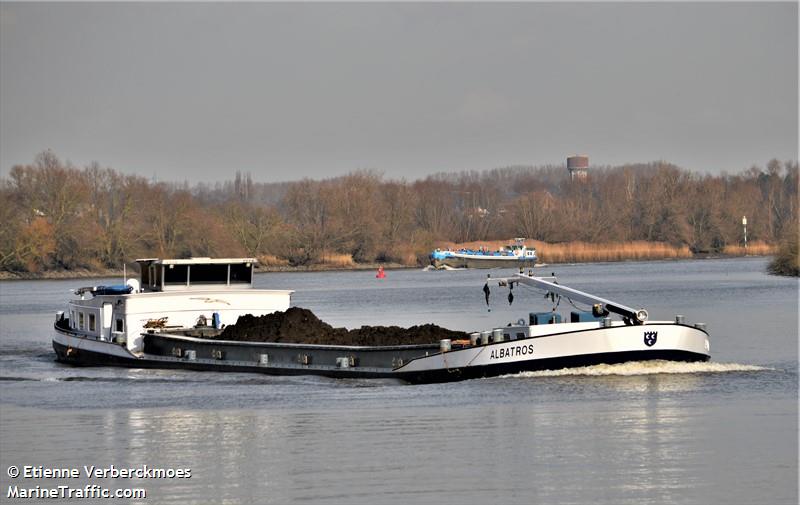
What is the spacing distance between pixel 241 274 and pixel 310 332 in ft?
21.4

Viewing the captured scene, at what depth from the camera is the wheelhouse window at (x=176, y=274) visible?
4406cm

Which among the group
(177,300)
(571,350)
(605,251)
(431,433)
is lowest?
(431,433)

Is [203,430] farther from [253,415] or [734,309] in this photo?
[734,309]

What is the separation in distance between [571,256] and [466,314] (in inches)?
3397

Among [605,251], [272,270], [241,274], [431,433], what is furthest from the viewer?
[605,251]

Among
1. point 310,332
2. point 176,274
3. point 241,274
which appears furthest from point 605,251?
point 310,332

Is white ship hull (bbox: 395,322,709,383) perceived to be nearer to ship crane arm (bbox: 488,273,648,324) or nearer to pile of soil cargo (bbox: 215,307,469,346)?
ship crane arm (bbox: 488,273,648,324)

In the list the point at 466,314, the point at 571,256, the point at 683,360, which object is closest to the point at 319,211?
the point at 571,256

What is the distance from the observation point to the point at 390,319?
59219 millimetres

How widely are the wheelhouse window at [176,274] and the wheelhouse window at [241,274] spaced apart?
162cm

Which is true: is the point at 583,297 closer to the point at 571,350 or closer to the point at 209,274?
the point at 571,350

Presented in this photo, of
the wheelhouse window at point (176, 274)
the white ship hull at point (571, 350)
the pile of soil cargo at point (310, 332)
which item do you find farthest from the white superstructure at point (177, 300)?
the white ship hull at point (571, 350)

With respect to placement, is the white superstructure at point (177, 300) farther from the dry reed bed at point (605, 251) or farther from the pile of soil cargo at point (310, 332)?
the dry reed bed at point (605, 251)

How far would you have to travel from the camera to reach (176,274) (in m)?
44.2
